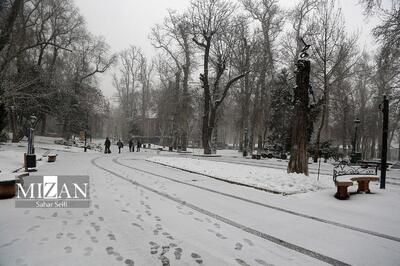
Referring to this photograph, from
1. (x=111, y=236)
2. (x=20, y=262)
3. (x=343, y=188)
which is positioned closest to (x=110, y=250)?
(x=111, y=236)

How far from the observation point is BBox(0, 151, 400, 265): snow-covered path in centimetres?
509

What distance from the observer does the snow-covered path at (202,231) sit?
5094 mm

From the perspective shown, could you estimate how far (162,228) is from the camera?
6.55 m

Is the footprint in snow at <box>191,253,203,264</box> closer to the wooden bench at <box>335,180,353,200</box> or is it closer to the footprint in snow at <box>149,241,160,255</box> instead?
the footprint in snow at <box>149,241,160,255</box>

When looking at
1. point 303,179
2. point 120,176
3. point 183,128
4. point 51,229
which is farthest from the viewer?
point 183,128

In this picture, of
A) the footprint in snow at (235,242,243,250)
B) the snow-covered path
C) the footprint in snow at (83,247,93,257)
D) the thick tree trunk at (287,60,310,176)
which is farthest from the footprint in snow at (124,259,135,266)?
the thick tree trunk at (287,60,310,176)

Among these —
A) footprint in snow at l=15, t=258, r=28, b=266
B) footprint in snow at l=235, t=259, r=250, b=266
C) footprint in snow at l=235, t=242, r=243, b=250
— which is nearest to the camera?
footprint in snow at l=15, t=258, r=28, b=266

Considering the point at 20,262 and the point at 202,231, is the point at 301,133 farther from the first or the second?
the point at 20,262

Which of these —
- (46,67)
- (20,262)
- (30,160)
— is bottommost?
(20,262)

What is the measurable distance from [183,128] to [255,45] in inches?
649

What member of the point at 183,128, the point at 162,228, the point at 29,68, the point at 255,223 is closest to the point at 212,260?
the point at 162,228

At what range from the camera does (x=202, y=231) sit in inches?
254

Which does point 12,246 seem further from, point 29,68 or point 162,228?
point 29,68

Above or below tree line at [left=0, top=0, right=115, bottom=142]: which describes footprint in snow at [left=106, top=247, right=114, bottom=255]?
below
